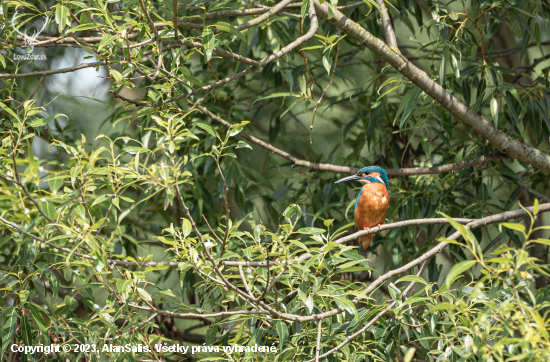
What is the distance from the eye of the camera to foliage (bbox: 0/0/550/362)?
5.30ft

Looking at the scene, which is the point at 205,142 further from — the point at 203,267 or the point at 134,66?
the point at 203,267

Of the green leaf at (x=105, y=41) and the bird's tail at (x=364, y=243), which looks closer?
the green leaf at (x=105, y=41)

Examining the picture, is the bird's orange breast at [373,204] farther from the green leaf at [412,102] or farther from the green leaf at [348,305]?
the green leaf at [348,305]

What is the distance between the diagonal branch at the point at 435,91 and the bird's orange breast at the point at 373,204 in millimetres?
770

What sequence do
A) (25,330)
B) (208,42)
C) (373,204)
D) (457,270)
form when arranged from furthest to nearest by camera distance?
(373,204) < (25,330) < (208,42) < (457,270)

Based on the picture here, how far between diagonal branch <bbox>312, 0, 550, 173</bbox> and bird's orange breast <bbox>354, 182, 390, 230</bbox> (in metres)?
0.77

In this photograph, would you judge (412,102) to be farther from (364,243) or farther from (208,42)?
(364,243)

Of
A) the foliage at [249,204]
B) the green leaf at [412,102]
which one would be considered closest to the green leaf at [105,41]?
the foliage at [249,204]

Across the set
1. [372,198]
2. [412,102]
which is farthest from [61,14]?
[372,198]

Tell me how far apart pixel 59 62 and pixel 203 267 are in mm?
3113

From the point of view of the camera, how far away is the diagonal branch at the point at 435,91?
2178mm

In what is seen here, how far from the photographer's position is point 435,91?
224cm

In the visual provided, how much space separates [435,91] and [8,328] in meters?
1.99

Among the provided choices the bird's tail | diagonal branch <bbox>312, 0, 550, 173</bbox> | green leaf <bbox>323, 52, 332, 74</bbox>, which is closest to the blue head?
the bird's tail
